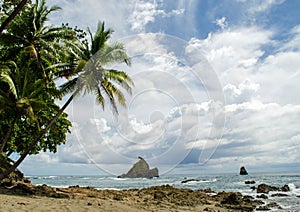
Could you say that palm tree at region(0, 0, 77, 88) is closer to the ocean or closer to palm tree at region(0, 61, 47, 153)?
palm tree at region(0, 61, 47, 153)

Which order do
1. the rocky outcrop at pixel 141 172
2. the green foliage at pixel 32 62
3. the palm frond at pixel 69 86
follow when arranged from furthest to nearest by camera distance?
the rocky outcrop at pixel 141 172 → the palm frond at pixel 69 86 → the green foliage at pixel 32 62

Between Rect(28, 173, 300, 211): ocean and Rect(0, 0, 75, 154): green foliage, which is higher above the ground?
Rect(0, 0, 75, 154): green foliage

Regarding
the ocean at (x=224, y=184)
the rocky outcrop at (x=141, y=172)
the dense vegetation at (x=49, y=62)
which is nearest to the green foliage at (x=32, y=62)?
the dense vegetation at (x=49, y=62)

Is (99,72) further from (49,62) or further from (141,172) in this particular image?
(141,172)

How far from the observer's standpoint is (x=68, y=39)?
58.2 feet

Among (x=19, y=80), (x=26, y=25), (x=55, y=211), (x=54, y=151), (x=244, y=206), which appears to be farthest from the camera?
(x=54, y=151)

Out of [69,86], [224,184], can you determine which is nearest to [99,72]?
[69,86]

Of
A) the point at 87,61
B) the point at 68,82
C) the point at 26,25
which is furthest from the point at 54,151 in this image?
the point at 26,25

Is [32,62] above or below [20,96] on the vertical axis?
above

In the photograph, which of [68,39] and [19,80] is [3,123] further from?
[68,39]

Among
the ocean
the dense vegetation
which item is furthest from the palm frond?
the ocean

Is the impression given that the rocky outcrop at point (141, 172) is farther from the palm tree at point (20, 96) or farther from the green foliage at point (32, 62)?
the palm tree at point (20, 96)

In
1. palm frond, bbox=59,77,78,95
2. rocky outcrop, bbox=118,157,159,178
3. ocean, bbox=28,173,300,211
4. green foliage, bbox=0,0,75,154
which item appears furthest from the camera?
rocky outcrop, bbox=118,157,159,178

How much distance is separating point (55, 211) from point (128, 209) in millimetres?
3587
